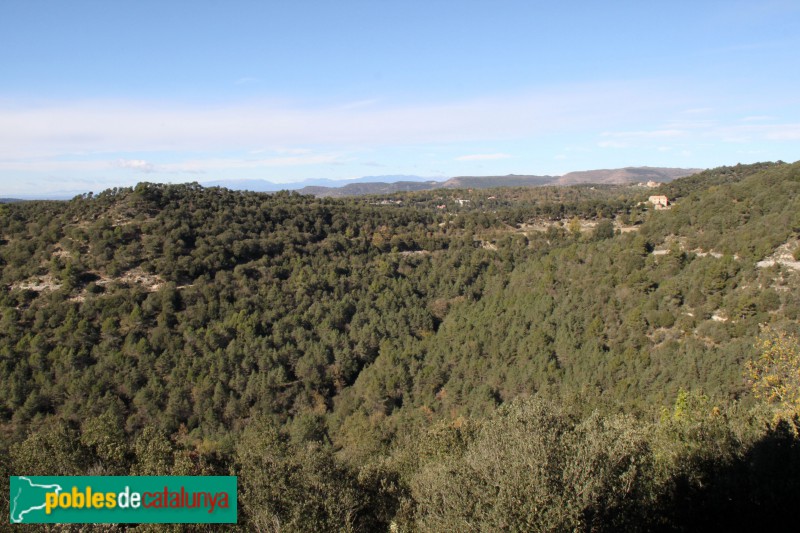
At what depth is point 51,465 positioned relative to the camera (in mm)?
13672

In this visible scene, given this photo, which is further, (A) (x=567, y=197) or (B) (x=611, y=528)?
(A) (x=567, y=197)

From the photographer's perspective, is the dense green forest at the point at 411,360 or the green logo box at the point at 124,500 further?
the dense green forest at the point at 411,360

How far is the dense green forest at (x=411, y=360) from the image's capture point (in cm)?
1026

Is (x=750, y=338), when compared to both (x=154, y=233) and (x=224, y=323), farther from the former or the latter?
(x=154, y=233)

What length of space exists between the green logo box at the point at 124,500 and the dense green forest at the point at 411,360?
77 cm

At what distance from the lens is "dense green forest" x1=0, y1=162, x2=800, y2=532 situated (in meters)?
10.3

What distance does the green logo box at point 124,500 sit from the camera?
395 inches

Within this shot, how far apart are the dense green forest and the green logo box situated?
0.77 metres

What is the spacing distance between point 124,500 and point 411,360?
27.9m

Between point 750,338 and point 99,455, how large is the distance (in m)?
29.4

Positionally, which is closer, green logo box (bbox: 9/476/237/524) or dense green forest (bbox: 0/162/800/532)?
green logo box (bbox: 9/476/237/524)

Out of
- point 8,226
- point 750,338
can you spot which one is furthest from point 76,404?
point 750,338

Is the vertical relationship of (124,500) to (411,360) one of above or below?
above

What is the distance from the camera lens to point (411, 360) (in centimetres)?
3734
